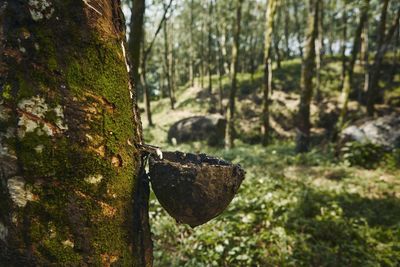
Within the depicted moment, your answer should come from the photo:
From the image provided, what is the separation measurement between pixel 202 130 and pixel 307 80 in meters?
8.57

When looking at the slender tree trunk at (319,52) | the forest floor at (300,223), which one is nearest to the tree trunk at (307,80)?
the forest floor at (300,223)

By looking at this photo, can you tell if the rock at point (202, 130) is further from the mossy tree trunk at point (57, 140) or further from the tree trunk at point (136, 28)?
the mossy tree trunk at point (57, 140)

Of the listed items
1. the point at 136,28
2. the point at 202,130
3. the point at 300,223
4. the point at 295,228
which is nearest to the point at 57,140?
the point at 136,28

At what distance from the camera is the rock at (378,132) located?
33.3 feet

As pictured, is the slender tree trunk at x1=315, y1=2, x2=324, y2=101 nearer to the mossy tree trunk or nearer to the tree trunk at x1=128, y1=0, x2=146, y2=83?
the tree trunk at x1=128, y1=0, x2=146, y2=83

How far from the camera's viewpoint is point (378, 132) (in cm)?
1056

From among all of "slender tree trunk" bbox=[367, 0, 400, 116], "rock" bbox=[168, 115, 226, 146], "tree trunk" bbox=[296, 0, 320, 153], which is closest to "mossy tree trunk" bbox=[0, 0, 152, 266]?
"tree trunk" bbox=[296, 0, 320, 153]

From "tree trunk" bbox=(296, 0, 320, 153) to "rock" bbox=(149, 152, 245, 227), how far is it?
10.1 m

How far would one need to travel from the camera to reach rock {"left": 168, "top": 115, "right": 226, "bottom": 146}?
18.5 metres

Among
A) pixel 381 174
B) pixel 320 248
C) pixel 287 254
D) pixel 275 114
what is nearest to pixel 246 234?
pixel 287 254

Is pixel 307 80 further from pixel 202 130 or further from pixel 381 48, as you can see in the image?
pixel 202 130

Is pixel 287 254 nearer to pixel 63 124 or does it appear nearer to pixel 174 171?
pixel 174 171

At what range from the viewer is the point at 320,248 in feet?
16.2

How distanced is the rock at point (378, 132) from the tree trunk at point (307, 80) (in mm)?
1255
